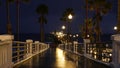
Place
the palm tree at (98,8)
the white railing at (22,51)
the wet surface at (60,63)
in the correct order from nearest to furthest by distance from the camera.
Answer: the wet surface at (60,63) < the white railing at (22,51) < the palm tree at (98,8)

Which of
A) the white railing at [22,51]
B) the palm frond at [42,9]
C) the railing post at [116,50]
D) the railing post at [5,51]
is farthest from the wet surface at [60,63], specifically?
the palm frond at [42,9]

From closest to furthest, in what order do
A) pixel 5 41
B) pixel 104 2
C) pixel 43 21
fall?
1. pixel 5 41
2. pixel 104 2
3. pixel 43 21

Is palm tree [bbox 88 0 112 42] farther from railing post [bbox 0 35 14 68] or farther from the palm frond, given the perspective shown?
railing post [bbox 0 35 14 68]

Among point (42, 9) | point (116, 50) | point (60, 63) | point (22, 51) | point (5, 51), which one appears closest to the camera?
point (5, 51)

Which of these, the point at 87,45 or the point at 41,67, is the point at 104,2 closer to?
the point at 87,45

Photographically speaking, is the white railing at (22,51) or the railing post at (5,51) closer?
the railing post at (5,51)

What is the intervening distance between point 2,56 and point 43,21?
3767 inches

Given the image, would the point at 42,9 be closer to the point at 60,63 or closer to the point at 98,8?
the point at 98,8

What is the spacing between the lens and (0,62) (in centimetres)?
1451

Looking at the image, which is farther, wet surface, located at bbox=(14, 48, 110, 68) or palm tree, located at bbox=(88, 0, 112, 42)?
palm tree, located at bbox=(88, 0, 112, 42)

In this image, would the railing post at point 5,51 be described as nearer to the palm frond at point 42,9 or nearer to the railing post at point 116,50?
the railing post at point 116,50

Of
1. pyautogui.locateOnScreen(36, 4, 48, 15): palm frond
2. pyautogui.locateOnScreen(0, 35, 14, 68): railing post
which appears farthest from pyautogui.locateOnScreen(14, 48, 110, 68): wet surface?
pyautogui.locateOnScreen(36, 4, 48, 15): palm frond

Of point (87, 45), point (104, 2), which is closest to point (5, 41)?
point (87, 45)

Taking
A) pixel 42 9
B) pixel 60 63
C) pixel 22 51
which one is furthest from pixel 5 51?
pixel 42 9
